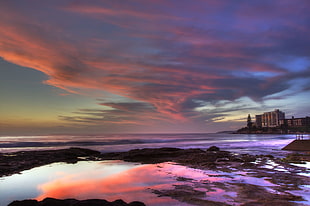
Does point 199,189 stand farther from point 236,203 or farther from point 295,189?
point 295,189

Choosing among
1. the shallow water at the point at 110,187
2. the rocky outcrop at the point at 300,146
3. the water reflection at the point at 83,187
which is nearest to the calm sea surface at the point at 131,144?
the rocky outcrop at the point at 300,146

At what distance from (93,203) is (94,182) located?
532 centimetres

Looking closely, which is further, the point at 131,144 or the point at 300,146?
the point at 131,144

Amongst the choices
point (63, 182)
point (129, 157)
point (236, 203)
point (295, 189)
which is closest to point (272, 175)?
point (295, 189)

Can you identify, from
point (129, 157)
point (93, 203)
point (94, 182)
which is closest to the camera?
point (93, 203)

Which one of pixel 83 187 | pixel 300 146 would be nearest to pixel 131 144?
pixel 300 146

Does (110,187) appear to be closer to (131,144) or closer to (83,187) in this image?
(83,187)

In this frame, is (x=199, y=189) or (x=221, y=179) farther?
(x=221, y=179)

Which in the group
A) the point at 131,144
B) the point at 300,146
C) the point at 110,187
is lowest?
the point at 131,144

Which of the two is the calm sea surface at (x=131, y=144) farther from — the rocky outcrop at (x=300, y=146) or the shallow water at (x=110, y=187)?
the shallow water at (x=110, y=187)

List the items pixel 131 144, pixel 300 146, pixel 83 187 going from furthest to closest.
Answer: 1. pixel 131 144
2. pixel 300 146
3. pixel 83 187

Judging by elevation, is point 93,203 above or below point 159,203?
above

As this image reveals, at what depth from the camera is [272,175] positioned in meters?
12.4

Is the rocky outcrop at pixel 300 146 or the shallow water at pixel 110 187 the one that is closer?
the shallow water at pixel 110 187
